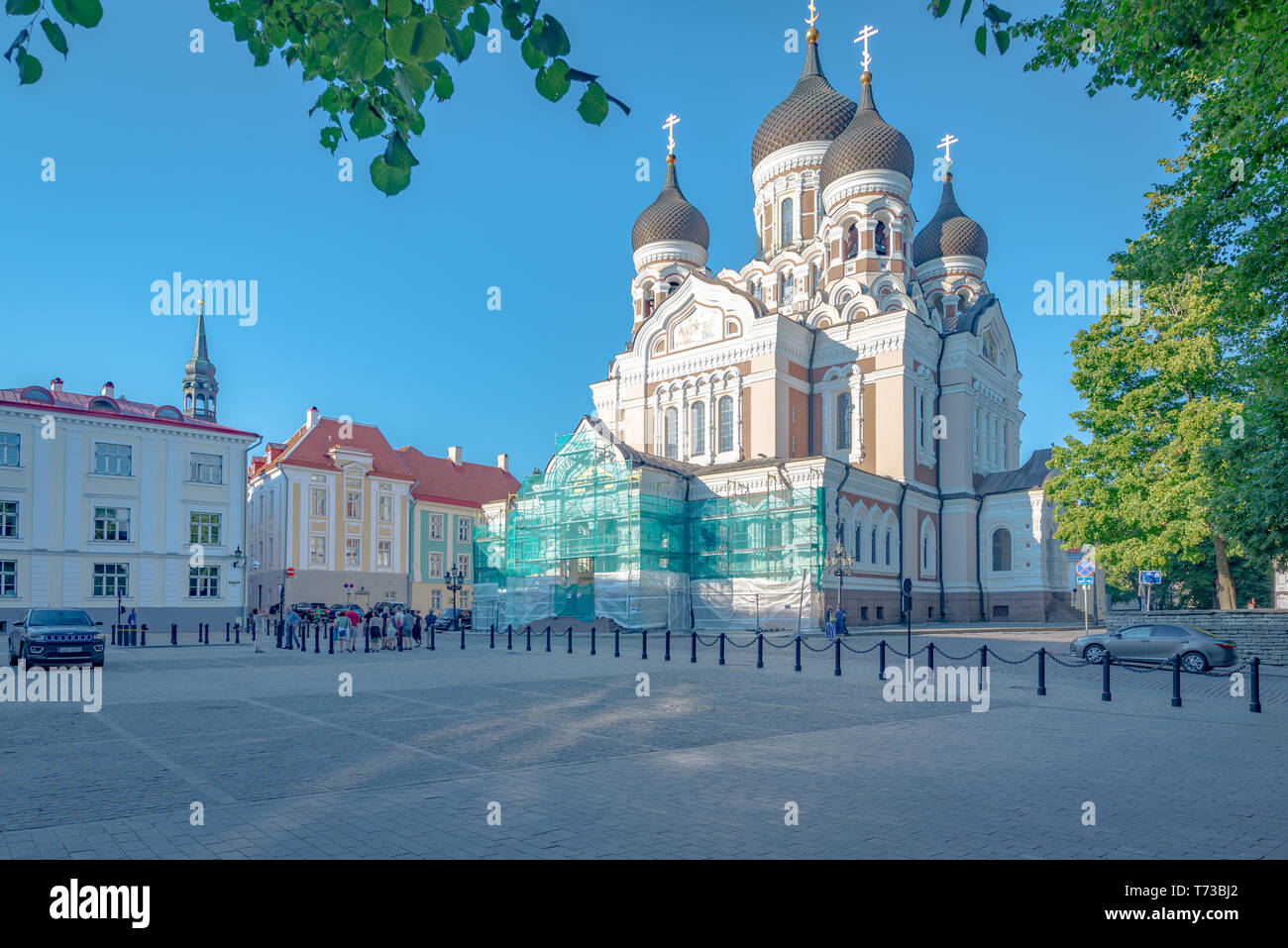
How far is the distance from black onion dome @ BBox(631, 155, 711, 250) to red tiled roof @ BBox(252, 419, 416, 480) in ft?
76.2

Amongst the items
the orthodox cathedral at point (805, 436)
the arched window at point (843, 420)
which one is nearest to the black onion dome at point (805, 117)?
the orthodox cathedral at point (805, 436)

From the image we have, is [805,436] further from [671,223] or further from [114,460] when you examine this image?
[114,460]

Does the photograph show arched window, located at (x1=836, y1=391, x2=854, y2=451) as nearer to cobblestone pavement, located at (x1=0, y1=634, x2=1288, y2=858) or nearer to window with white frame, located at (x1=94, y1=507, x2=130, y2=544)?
cobblestone pavement, located at (x1=0, y1=634, x2=1288, y2=858)

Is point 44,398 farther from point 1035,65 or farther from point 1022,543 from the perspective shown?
point 1022,543

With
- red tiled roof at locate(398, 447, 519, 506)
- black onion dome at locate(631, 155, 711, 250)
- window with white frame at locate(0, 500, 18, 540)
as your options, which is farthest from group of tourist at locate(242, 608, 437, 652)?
red tiled roof at locate(398, 447, 519, 506)

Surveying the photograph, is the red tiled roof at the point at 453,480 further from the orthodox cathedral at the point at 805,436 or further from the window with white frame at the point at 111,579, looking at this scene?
the window with white frame at the point at 111,579

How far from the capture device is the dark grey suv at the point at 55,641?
18.7 metres

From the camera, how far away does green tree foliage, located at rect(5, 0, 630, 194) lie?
3600 mm

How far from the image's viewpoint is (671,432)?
50219 mm

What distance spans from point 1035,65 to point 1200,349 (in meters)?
17.5

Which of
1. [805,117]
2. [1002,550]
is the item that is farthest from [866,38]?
[1002,550]

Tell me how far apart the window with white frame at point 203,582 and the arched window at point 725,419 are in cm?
2660

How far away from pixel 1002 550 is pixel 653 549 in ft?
68.2
